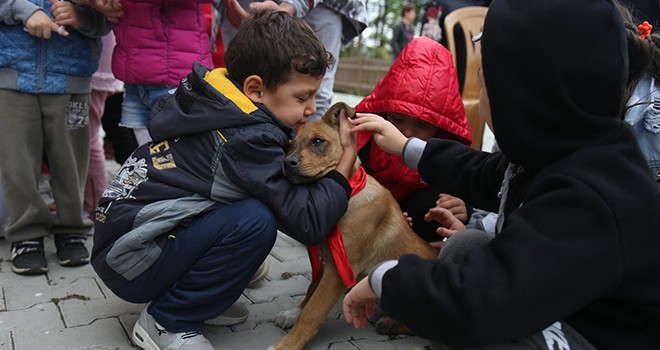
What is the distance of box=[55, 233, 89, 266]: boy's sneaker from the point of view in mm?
3619

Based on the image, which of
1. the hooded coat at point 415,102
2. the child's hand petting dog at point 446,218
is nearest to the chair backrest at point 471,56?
the hooded coat at point 415,102

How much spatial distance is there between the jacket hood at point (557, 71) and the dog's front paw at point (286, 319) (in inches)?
63.3

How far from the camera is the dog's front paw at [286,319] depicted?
2951 millimetres

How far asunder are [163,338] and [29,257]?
4.76 ft

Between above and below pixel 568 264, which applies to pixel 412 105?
below

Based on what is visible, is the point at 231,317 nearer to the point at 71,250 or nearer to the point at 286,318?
the point at 286,318

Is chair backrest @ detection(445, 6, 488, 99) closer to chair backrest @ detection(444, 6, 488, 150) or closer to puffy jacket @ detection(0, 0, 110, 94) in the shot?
chair backrest @ detection(444, 6, 488, 150)

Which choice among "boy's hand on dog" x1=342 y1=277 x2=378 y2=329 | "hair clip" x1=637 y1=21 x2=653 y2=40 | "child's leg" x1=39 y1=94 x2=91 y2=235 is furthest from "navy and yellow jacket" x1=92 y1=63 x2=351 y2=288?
"hair clip" x1=637 y1=21 x2=653 y2=40

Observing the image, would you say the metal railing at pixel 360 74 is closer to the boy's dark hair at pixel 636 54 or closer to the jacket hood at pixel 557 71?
the boy's dark hair at pixel 636 54

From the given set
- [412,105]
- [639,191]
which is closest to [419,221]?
[412,105]

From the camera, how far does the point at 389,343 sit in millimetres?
2869

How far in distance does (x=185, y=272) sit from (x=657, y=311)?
5.95 ft

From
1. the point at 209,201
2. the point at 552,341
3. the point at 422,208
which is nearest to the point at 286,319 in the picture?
the point at 209,201

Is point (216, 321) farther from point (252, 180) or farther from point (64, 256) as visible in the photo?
point (64, 256)
